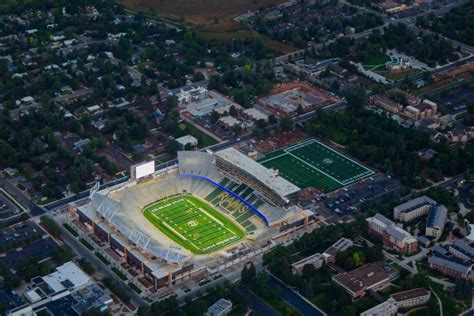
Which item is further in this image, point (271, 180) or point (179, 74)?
point (179, 74)

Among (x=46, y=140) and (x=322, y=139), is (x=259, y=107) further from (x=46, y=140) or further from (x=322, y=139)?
(x=46, y=140)

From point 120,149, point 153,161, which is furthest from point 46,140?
point 153,161

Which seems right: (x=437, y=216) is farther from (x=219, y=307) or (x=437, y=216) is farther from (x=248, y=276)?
(x=219, y=307)

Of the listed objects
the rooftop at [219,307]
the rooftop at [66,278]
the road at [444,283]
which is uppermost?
the rooftop at [219,307]

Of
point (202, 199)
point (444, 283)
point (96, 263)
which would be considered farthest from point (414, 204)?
point (96, 263)

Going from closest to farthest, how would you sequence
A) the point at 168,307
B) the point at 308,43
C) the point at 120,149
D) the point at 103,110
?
the point at 168,307 < the point at 120,149 < the point at 103,110 < the point at 308,43

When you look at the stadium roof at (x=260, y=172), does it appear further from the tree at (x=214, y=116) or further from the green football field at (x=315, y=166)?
the tree at (x=214, y=116)

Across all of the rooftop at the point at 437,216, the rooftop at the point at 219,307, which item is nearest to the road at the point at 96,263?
the rooftop at the point at 219,307
